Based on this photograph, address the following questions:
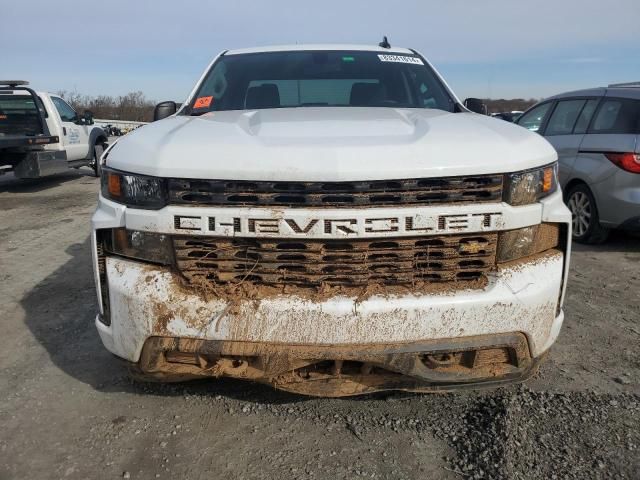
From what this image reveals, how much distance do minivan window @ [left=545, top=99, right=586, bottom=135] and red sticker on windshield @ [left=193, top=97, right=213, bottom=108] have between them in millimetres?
4523

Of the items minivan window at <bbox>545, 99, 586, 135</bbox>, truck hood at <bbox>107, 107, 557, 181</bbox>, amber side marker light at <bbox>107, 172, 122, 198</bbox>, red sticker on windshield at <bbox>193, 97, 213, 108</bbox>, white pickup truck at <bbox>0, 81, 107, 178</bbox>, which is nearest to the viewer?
truck hood at <bbox>107, 107, 557, 181</bbox>

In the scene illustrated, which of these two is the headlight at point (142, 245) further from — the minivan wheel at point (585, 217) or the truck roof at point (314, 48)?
the minivan wheel at point (585, 217)

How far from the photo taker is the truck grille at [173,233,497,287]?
88.1 inches

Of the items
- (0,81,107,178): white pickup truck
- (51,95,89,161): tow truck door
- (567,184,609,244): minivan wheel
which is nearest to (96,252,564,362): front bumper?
(567,184,609,244): minivan wheel

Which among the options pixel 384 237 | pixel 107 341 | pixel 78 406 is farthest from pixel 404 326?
pixel 78 406

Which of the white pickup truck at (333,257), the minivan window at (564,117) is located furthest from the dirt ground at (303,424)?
the minivan window at (564,117)

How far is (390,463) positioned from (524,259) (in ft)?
3.38

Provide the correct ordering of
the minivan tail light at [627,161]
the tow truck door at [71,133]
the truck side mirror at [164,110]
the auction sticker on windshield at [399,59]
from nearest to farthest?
the truck side mirror at [164,110]
the auction sticker on windshield at [399,59]
the minivan tail light at [627,161]
the tow truck door at [71,133]

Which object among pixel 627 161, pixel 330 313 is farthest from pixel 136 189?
pixel 627 161

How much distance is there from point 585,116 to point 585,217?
117cm

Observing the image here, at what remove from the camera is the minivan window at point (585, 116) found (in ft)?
20.2

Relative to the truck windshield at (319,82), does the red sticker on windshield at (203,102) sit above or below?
below

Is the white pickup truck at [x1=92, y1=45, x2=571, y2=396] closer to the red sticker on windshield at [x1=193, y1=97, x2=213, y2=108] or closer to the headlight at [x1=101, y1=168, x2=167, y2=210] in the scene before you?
the headlight at [x1=101, y1=168, x2=167, y2=210]

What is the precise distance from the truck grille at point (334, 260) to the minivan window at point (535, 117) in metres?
5.58
